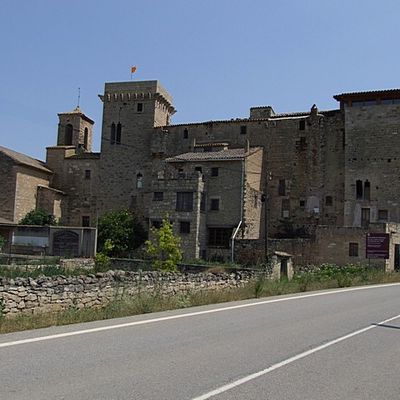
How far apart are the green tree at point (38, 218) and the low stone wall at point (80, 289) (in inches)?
1382

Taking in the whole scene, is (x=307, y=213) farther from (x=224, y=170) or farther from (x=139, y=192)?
(x=139, y=192)

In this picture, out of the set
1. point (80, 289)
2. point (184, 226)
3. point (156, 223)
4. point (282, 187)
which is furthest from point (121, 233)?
point (80, 289)

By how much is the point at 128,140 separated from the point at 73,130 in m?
10.6

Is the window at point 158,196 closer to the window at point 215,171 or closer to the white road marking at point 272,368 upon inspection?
the window at point 215,171

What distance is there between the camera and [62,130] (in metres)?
63.7

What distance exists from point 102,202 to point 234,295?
40222mm

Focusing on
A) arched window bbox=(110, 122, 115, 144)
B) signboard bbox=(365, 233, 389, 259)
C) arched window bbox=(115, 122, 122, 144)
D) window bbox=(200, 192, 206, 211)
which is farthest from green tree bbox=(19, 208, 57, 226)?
signboard bbox=(365, 233, 389, 259)

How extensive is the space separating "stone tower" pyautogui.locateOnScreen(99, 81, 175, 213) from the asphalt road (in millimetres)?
43198

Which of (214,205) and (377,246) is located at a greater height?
(214,205)

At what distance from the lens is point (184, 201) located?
4478 cm

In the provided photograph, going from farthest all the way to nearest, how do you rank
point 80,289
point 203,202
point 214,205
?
point 214,205 < point 203,202 < point 80,289

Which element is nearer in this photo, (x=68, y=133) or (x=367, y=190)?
(x=367, y=190)

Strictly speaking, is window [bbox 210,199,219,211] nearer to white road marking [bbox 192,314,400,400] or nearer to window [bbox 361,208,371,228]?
window [bbox 361,208,371,228]

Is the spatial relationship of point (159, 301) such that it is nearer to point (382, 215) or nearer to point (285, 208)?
point (382, 215)
